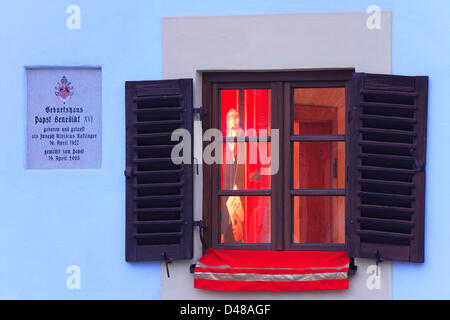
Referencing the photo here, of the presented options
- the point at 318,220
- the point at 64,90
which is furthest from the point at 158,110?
the point at 318,220

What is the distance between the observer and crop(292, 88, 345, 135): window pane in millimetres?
5621

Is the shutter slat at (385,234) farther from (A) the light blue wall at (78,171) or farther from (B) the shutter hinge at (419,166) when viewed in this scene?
(A) the light blue wall at (78,171)

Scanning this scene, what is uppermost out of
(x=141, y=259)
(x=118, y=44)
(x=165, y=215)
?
(x=118, y=44)

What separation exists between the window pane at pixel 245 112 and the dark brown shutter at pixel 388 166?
73 centimetres

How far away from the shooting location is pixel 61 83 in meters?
5.69

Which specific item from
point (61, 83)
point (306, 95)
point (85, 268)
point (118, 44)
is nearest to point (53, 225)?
→ point (85, 268)

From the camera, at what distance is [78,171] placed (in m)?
5.59

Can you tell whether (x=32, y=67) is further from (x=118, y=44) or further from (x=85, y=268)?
(x=85, y=268)

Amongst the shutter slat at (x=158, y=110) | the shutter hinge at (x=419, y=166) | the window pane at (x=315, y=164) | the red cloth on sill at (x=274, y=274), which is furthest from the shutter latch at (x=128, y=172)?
the shutter hinge at (x=419, y=166)

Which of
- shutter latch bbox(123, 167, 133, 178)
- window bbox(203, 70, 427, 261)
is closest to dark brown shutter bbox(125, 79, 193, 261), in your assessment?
shutter latch bbox(123, 167, 133, 178)

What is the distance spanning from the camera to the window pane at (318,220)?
18.4 feet

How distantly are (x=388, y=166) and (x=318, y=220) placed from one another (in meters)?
0.73

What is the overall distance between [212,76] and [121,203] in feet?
4.11
